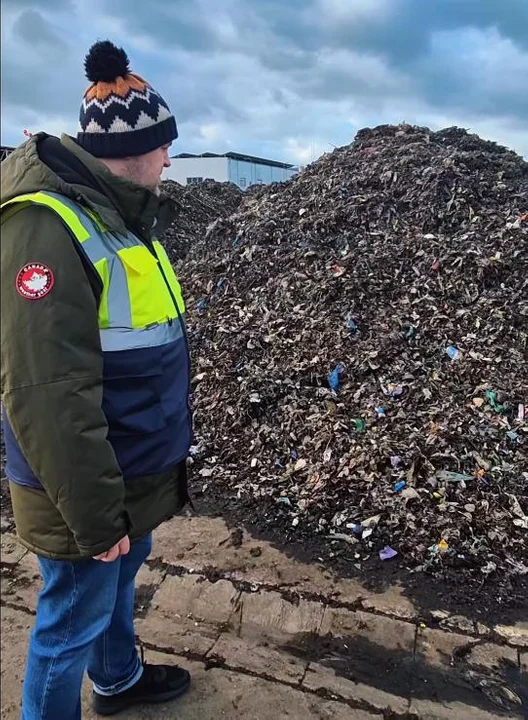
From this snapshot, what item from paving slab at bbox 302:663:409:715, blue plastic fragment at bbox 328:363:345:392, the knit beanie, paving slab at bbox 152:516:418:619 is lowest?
paving slab at bbox 302:663:409:715

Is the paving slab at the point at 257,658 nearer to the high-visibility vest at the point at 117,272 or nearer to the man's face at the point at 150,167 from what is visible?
the high-visibility vest at the point at 117,272

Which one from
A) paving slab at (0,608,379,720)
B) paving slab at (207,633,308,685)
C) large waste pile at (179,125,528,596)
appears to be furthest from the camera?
large waste pile at (179,125,528,596)

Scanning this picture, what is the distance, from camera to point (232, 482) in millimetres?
3664

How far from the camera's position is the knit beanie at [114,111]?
1636 mm

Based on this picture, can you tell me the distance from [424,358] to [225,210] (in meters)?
6.23

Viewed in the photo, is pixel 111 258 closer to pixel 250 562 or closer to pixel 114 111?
pixel 114 111

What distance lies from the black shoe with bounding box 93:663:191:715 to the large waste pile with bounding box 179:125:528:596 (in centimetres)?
108

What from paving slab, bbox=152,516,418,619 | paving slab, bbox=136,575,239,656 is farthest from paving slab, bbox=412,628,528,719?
paving slab, bbox=136,575,239,656

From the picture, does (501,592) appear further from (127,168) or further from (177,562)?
(127,168)

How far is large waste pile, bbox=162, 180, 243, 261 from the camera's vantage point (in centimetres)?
777

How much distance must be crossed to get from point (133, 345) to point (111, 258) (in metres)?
0.24

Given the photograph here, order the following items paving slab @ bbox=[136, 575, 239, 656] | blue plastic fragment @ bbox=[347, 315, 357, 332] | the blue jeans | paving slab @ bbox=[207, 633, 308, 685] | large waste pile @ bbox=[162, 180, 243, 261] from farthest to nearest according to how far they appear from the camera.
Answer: large waste pile @ bbox=[162, 180, 243, 261] < blue plastic fragment @ bbox=[347, 315, 357, 332] < paving slab @ bbox=[136, 575, 239, 656] < paving slab @ bbox=[207, 633, 308, 685] < the blue jeans

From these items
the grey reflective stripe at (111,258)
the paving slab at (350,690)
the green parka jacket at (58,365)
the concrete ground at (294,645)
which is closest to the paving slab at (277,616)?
the concrete ground at (294,645)

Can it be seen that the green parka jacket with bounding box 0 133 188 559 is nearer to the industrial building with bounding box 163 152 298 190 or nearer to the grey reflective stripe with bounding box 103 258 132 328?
the grey reflective stripe with bounding box 103 258 132 328
